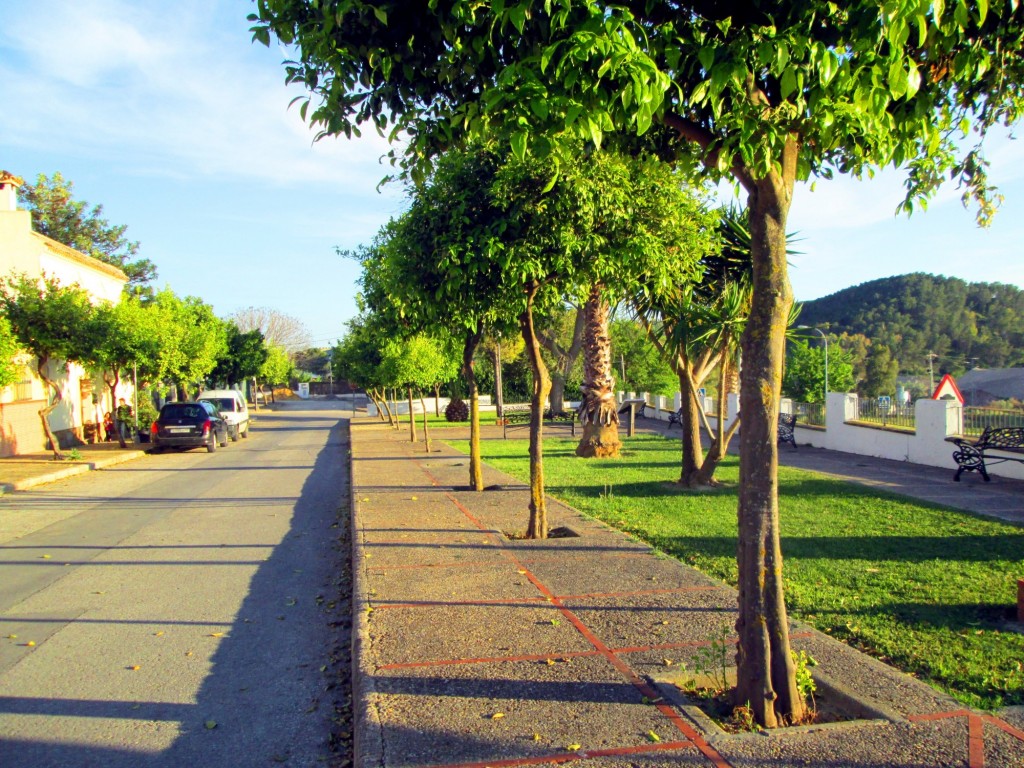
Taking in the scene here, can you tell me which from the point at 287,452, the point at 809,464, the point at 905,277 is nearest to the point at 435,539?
the point at 809,464

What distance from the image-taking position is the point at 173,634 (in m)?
6.65

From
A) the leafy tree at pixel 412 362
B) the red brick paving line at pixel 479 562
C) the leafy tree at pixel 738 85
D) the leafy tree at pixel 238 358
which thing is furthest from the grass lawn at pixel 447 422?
the leafy tree at pixel 738 85

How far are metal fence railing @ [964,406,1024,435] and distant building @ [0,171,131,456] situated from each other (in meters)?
21.7

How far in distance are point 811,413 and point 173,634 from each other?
1929 centimetres

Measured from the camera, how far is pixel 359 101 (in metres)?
5.13

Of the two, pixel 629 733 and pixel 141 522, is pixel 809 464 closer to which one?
pixel 141 522

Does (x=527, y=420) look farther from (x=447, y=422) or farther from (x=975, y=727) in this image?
(x=975, y=727)

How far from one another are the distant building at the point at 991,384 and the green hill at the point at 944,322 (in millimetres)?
6238

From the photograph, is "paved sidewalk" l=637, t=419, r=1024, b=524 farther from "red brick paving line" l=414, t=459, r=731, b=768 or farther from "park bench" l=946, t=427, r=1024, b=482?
"red brick paving line" l=414, t=459, r=731, b=768

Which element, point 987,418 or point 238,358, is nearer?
point 987,418

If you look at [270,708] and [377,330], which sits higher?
[377,330]

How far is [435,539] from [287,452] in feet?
57.4

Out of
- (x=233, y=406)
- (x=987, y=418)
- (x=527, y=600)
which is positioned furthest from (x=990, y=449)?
(x=233, y=406)

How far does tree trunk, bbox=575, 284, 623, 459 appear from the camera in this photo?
19.4m
